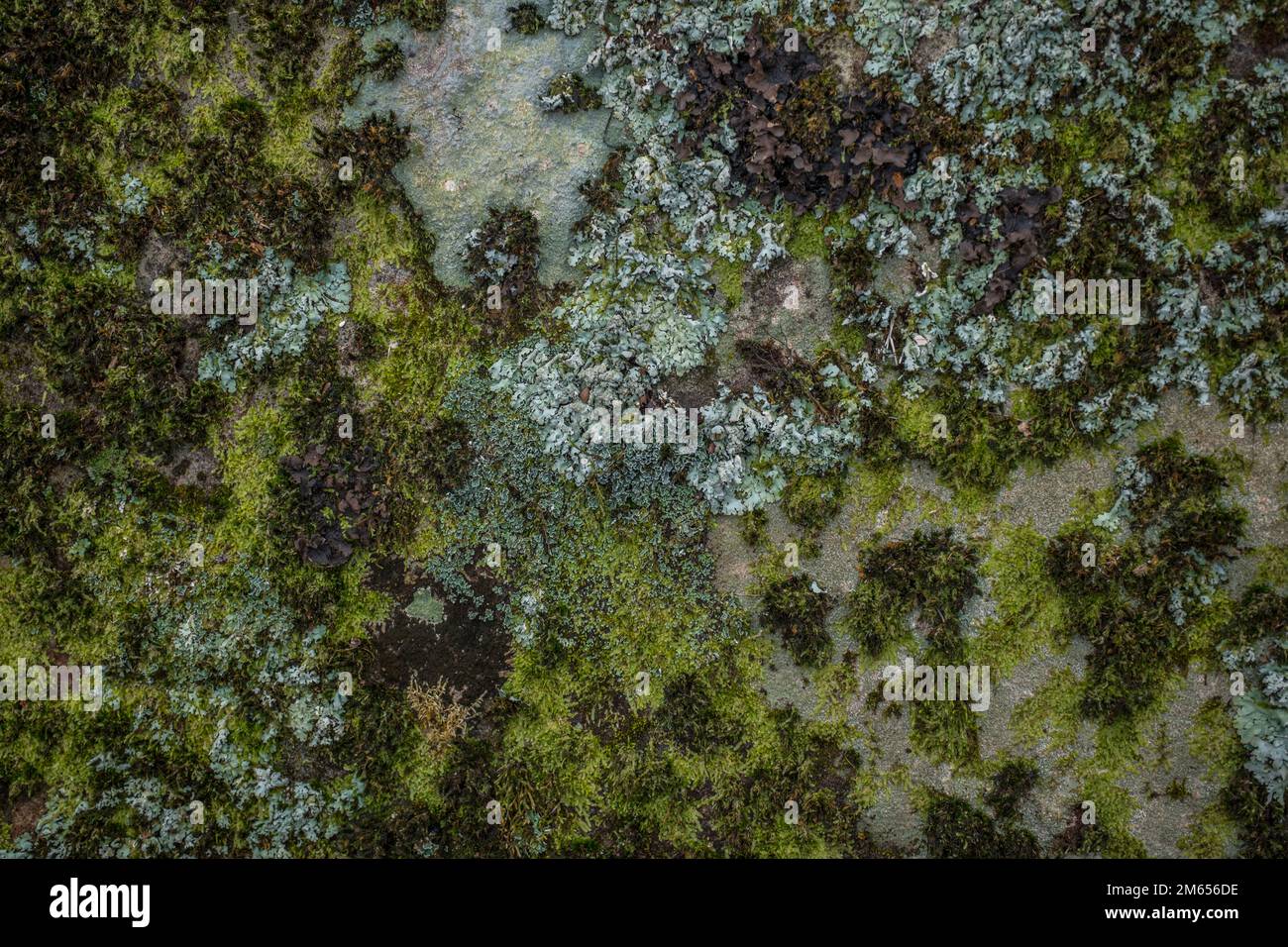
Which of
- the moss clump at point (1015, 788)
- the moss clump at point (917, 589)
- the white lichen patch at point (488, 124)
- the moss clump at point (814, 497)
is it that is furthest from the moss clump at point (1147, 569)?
the white lichen patch at point (488, 124)

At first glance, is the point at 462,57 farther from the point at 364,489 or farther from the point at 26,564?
the point at 26,564

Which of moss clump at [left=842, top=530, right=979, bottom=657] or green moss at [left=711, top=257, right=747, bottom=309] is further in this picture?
green moss at [left=711, top=257, right=747, bottom=309]

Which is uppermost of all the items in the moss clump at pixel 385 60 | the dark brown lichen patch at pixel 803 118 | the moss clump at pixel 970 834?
the moss clump at pixel 385 60

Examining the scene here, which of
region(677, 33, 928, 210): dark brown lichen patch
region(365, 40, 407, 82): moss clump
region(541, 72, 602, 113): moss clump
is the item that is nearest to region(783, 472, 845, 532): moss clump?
region(677, 33, 928, 210): dark brown lichen patch

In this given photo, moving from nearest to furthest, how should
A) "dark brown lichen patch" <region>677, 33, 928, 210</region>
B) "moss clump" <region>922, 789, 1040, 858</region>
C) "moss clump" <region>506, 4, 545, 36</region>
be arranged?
Result: "dark brown lichen patch" <region>677, 33, 928, 210</region>
"moss clump" <region>922, 789, 1040, 858</region>
"moss clump" <region>506, 4, 545, 36</region>

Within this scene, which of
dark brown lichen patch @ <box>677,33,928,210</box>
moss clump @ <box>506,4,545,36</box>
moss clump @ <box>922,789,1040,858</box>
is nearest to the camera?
dark brown lichen patch @ <box>677,33,928,210</box>

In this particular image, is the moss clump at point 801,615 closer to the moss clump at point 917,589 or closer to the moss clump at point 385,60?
the moss clump at point 917,589

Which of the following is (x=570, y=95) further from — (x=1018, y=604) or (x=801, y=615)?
(x=1018, y=604)

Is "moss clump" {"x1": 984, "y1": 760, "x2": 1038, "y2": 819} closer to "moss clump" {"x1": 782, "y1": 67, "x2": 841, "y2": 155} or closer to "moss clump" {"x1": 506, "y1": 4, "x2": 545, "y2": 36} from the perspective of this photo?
"moss clump" {"x1": 782, "y1": 67, "x2": 841, "y2": 155}

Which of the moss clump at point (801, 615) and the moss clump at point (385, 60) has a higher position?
the moss clump at point (385, 60)
